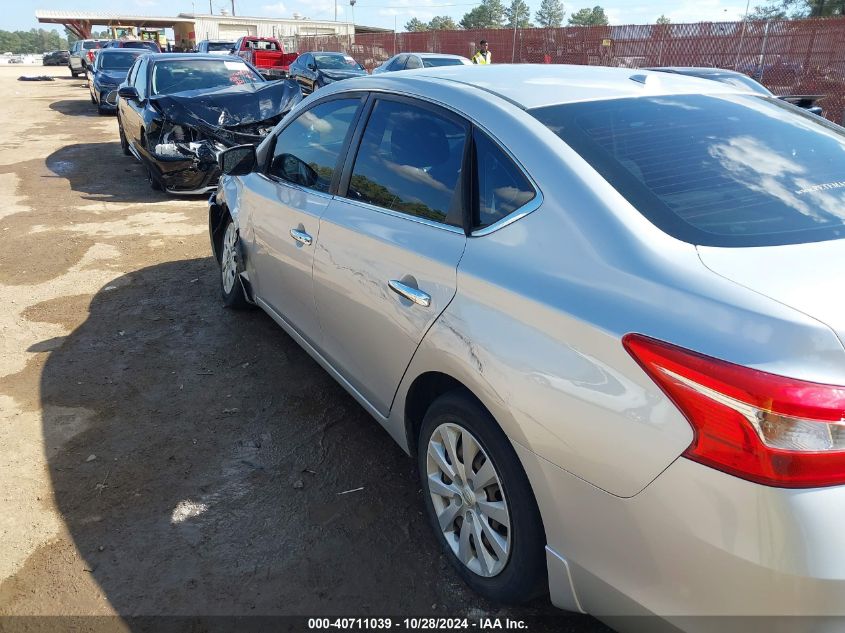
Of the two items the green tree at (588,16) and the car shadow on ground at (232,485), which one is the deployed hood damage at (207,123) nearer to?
the car shadow on ground at (232,485)

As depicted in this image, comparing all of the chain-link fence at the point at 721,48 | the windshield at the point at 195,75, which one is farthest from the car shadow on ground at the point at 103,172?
the chain-link fence at the point at 721,48

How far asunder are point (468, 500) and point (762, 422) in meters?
1.15

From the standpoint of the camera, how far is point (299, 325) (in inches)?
141

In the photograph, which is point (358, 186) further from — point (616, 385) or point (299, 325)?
point (616, 385)

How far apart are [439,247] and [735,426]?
1.17 m

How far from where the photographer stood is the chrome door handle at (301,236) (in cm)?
321

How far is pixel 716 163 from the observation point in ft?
7.06

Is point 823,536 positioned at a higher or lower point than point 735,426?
lower

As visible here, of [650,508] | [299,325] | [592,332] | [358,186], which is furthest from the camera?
[299,325]

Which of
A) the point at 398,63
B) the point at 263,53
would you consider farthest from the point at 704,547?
the point at 263,53

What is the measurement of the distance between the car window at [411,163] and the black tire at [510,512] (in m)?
0.67

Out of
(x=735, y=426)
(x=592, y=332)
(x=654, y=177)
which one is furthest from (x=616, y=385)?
(x=654, y=177)

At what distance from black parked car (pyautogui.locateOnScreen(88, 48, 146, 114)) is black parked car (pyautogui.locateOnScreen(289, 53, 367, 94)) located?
4424 millimetres

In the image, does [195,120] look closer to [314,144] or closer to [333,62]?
[314,144]
